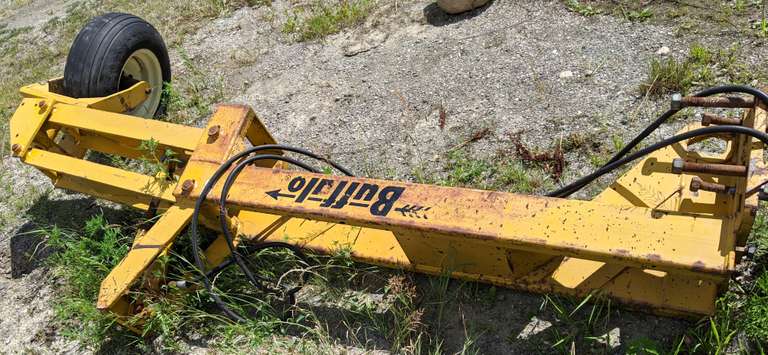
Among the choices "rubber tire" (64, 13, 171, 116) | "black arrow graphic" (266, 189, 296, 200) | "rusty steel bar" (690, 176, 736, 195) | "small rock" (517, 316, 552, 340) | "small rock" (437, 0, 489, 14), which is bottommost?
"small rock" (517, 316, 552, 340)

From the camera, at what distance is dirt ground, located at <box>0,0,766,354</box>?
3.61 metres

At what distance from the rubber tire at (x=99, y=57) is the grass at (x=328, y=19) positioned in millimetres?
1429

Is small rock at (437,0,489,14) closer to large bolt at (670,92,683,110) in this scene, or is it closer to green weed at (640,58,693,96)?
green weed at (640,58,693,96)

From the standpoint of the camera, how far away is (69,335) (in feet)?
10.4

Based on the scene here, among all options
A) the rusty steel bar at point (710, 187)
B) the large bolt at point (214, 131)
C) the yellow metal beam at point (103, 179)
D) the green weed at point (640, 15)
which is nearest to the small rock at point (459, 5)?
the green weed at point (640, 15)

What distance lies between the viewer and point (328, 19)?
5.27 m

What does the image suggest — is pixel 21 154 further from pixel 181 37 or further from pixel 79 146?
pixel 181 37

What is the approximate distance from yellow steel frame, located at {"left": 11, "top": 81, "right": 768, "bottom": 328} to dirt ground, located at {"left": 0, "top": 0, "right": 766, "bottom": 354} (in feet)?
1.13

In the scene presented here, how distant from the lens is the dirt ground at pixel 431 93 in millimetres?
3605

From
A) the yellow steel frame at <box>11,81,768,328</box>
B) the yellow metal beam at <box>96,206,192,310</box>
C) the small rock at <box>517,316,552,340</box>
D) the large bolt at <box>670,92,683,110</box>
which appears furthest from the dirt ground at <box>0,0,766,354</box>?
the large bolt at <box>670,92,683,110</box>

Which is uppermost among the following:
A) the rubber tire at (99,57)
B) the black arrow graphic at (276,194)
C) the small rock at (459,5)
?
the rubber tire at (99,57)

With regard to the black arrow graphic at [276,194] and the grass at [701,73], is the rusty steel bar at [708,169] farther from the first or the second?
the grass at [701,73]

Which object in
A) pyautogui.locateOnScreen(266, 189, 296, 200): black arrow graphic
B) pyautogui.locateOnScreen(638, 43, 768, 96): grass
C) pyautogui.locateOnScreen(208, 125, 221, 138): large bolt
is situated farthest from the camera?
pyautogui.locateOnScreen(638, 43, 768, 96): grass

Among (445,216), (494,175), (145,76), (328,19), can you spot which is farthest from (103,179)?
(328,19)
